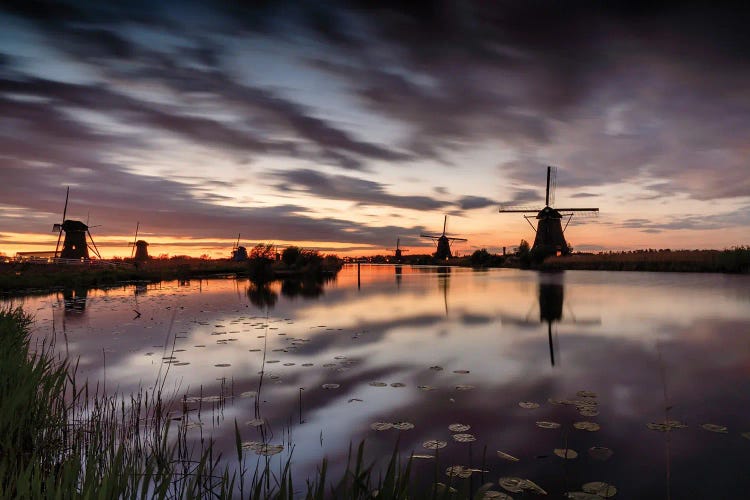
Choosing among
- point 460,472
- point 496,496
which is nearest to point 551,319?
point 460,472

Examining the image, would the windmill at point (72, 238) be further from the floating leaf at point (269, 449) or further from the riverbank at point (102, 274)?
the floating leaf at point (269, 449)

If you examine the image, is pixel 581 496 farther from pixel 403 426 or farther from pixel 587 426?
pixel 403 426

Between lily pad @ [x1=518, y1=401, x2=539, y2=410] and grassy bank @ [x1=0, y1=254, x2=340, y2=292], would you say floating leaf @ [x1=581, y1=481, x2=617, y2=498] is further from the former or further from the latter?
grassy bank @ [x1=0, y1=254, x2=340, y2=292]

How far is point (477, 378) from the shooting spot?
29.9 feet

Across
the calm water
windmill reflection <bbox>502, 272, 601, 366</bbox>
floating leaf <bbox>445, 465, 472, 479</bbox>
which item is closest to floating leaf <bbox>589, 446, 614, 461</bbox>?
the calm water

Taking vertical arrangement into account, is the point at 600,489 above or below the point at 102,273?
above

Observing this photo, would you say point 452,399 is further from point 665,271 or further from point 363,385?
point 665,271

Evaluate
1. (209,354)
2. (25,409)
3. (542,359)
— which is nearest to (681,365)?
(542,359)

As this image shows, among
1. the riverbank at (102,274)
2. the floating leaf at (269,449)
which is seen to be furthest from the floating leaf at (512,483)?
the riverbank at (102,274)

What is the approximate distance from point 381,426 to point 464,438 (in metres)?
1.28

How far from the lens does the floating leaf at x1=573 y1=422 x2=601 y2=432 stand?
611 centimetres

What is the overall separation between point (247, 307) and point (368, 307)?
21.7 feet

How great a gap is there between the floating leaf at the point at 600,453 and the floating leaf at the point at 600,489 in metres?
0.64

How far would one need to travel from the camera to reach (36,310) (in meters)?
20.3
